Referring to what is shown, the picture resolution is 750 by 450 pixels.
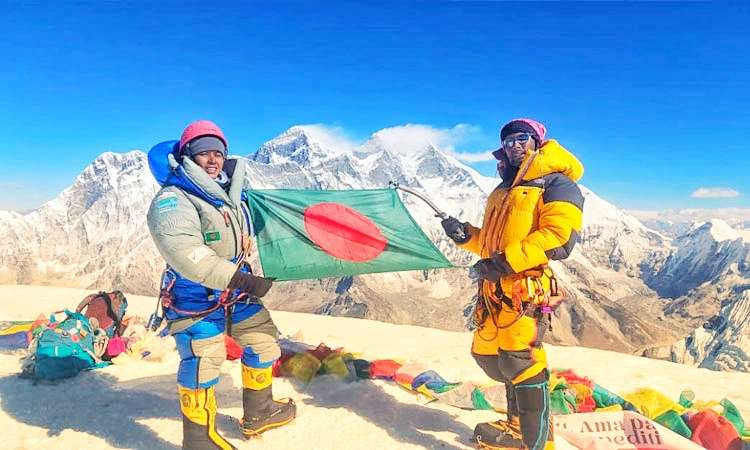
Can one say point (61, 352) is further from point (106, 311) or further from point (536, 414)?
point (536, 414)

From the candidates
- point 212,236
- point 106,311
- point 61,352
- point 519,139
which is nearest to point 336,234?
point 212,236

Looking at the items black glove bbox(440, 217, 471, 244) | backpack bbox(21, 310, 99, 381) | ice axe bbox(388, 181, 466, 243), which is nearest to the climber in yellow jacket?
black glove bbox(440, 217, 471, 244)

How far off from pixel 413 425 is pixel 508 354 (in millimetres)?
1548

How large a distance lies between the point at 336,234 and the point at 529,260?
2.89m

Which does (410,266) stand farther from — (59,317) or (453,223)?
(59,317)

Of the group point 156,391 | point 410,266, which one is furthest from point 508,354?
point 156,391

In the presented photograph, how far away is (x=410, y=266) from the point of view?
616 cm

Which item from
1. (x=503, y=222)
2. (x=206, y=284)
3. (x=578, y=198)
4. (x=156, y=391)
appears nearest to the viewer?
(x=206, y=284)

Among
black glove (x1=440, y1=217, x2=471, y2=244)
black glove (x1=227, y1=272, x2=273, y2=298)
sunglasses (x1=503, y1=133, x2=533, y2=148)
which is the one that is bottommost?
black glove (x1=227, y1=272, x2=273, y2=298)

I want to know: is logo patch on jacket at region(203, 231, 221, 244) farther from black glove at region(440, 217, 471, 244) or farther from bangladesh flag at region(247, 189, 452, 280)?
black glove at region(440, 217, 471, 244)

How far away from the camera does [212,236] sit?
4.26m

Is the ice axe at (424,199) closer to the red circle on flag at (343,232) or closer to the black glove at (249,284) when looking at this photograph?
the red circle on flag at (343,232)

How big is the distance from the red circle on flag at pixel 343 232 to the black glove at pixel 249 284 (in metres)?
2.04

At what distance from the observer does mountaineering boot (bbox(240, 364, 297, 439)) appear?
4820mm
